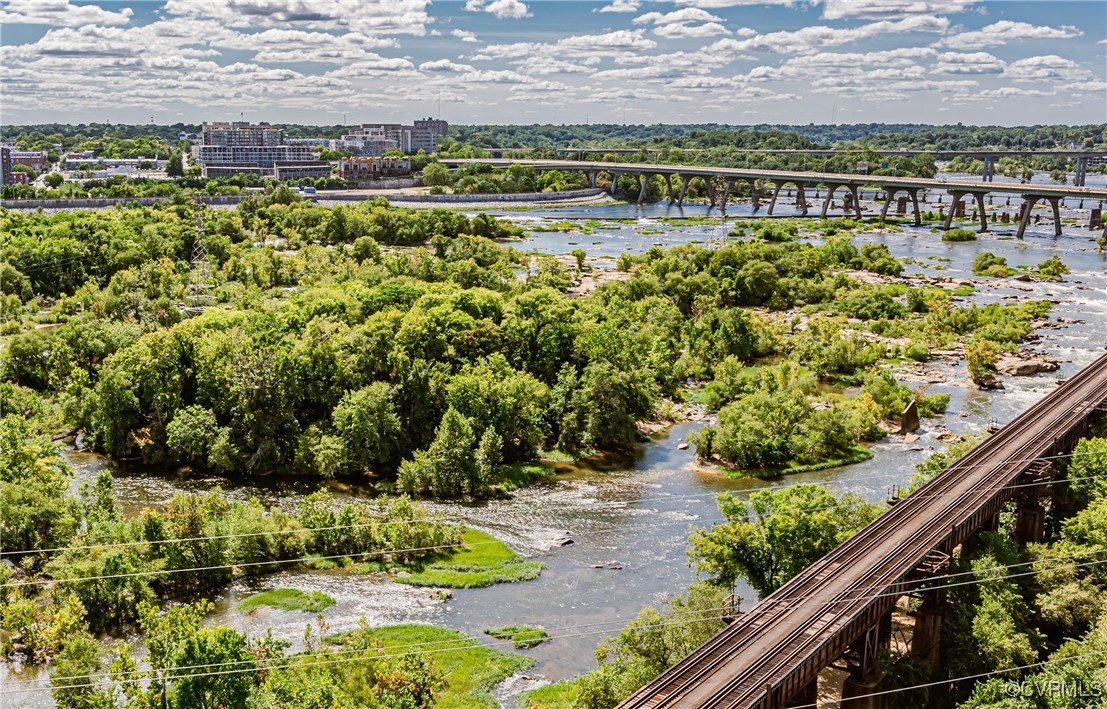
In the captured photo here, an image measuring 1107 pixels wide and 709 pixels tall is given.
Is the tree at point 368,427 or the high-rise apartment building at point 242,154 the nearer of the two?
the tree at point 368,427

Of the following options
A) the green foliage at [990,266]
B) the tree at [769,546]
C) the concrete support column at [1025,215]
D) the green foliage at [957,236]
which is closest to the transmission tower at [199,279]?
the tree at [769,546]

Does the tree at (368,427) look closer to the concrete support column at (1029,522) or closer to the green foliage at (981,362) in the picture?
the concrete support column at (1029,522)

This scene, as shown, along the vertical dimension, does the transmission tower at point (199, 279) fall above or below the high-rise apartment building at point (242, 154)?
below

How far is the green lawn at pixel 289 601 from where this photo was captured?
96.5ft

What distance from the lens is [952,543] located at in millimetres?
26391

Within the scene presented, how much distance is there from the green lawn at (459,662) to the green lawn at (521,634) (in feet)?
1.92

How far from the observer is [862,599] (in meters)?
22.5

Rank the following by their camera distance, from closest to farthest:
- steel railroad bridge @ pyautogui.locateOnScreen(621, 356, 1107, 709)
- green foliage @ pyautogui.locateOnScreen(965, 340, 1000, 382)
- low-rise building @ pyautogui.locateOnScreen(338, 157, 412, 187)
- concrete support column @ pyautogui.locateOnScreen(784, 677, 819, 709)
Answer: steel railroad bridge @ pyautogui.locateOnScreen(621, 356, 1107, 709) → concrete support column @ pyautogui.locateOnScreen(784, 677, 819, 709) → green foliage @ pyautogui.locateOnScreen(965, 340, 1000, 382) → low-rise building @ pyautogui.locateOnScreen(338, 157, 412, 187)

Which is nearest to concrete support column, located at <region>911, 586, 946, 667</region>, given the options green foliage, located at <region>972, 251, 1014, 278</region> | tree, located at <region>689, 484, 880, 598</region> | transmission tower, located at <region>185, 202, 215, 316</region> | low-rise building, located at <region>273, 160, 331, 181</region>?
tree, located at <region>689, 484, 880, 598</region>

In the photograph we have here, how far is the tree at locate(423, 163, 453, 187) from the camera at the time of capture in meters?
162

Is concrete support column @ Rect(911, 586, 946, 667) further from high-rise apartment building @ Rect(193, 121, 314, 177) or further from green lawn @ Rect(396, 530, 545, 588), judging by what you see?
high-rise apartment building @ Rect(193, 121, 314, 177)

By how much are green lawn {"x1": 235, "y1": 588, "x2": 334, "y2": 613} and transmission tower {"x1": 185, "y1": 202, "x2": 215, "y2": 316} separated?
Answer: 31371 millimetres

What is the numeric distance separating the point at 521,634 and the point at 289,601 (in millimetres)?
7396

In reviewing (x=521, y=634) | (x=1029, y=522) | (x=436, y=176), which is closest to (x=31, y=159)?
(x=436, y=176)
